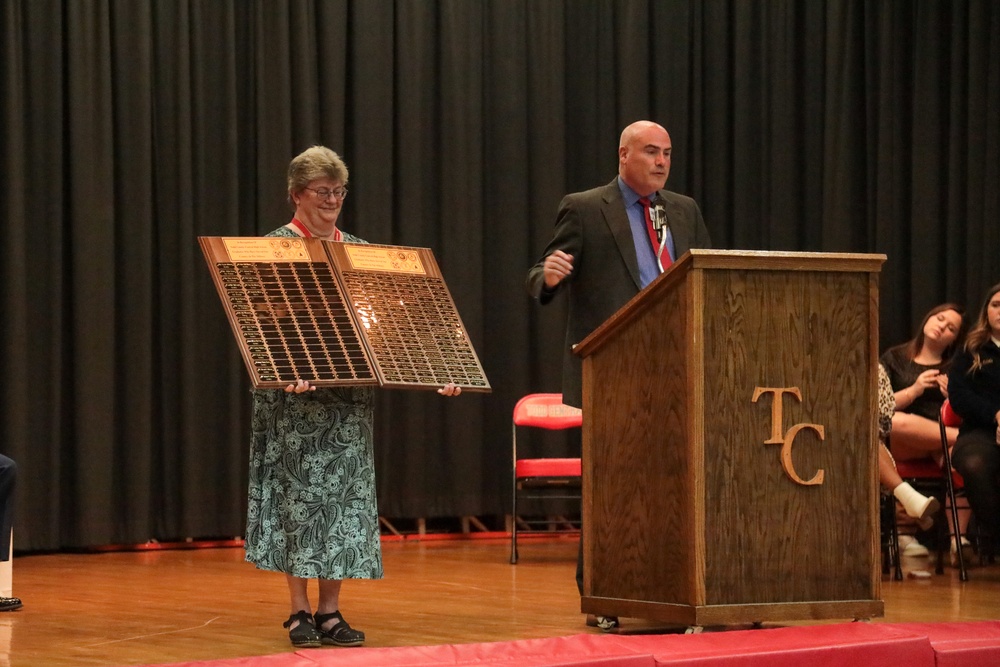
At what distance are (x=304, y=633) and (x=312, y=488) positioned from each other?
1.31ft

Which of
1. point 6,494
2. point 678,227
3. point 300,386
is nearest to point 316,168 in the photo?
point 300,386

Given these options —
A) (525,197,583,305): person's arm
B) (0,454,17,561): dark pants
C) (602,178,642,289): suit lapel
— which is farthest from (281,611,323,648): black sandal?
(0,454,17,561): dark pants

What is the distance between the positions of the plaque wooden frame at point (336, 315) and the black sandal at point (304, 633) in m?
0.72

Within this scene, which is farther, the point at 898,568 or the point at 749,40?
the point at 749,40

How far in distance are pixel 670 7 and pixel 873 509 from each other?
5.20 meters

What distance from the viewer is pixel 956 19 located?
25.2 feet

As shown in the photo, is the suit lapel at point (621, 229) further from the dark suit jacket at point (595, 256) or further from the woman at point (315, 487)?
the woman at point (315, 487)

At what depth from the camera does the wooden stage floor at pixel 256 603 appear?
12.6 feet

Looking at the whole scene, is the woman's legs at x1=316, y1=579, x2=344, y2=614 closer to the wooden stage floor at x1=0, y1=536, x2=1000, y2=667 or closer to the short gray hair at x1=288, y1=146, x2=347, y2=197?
the wooden stage floor at x1=0, y1=536, x2=1000, y2=667

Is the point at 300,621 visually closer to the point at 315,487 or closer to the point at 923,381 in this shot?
the point at 315,487

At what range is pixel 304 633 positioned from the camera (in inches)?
148

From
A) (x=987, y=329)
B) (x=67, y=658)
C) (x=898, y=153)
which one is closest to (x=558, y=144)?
(x=898, y=153)

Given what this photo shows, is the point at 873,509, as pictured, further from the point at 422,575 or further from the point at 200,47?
the point at 200,47

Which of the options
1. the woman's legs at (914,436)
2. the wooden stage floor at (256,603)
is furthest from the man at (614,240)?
the woman's legs at (914,436)
